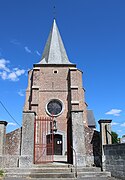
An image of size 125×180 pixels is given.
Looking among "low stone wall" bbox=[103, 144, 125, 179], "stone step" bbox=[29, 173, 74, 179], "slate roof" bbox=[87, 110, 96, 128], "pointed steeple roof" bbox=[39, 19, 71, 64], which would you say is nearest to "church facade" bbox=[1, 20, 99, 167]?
"pointed steeple roof" bbox=[39, 19, 71, 64]

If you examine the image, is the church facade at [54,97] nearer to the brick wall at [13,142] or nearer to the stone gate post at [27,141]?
the brick wall at [13,142]

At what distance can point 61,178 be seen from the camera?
780 centimetres

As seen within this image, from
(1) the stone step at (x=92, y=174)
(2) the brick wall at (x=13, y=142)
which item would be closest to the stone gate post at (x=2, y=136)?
(2) the brick wall at (x=13, y=142)

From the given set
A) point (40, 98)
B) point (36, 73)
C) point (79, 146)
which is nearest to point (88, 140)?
point (79, 146)

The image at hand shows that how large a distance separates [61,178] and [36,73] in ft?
50.8

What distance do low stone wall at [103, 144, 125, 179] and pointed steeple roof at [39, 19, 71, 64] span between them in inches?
660

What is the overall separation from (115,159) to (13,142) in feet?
17.2

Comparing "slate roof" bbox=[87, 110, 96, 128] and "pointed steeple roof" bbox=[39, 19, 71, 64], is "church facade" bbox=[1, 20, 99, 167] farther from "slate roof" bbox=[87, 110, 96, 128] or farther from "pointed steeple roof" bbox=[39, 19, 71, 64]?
"slate roof" bbox=[87, 110, 96, 128]

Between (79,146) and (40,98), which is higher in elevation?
(40,98)

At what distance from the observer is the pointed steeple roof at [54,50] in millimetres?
24452

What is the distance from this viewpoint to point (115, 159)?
814 cm

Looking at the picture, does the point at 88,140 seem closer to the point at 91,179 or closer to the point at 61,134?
the point at 91,179

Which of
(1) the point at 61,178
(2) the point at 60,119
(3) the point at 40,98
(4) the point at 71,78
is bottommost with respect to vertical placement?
(1) the point at 61,178

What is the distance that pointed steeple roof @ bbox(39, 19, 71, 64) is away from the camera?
80.2ft
